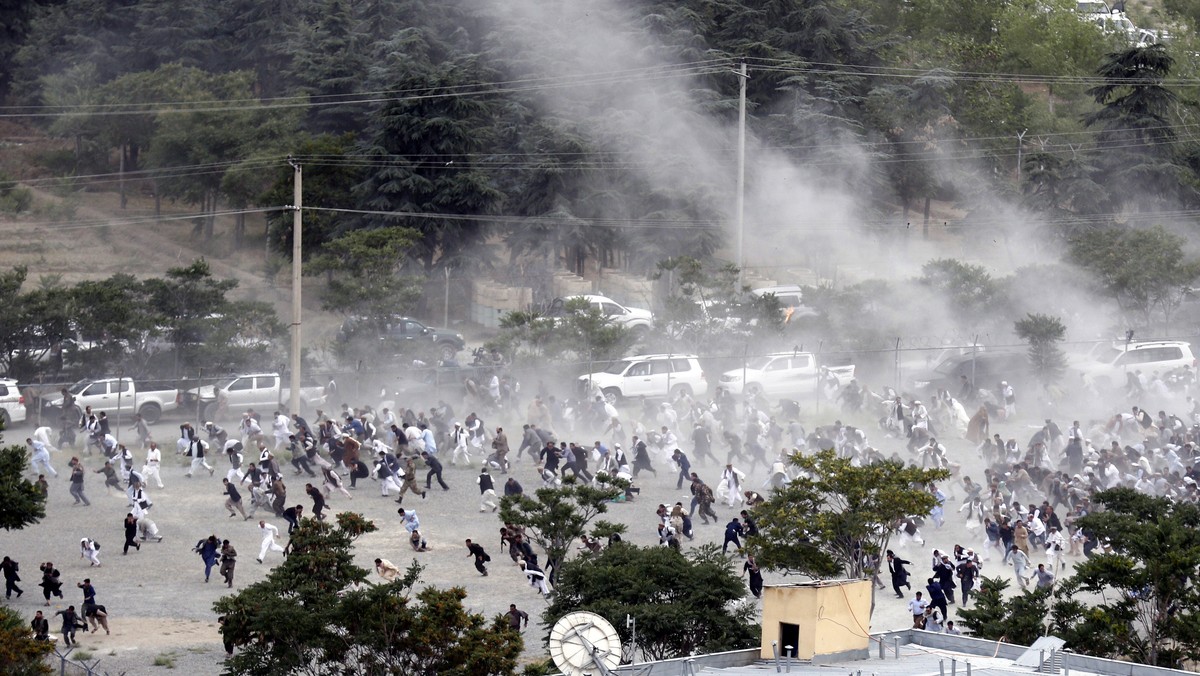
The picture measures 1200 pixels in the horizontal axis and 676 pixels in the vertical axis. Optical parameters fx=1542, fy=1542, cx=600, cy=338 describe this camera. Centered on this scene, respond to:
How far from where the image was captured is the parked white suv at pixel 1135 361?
39438mm

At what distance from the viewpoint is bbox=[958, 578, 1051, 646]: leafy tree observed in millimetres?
18672

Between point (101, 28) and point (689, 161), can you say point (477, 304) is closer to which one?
point (689, 161)

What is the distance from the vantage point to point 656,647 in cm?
1919

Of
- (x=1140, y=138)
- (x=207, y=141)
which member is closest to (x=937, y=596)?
(x=1140, y=138)

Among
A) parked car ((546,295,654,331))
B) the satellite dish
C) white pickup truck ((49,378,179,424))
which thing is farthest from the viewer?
parked car ((546,295,654,331))

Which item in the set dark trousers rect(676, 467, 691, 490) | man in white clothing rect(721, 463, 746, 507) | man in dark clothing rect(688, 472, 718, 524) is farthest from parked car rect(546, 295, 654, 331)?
man in dark clothing rect(688, 472, 718, 524)

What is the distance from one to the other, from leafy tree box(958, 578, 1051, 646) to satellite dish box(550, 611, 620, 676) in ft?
19.3

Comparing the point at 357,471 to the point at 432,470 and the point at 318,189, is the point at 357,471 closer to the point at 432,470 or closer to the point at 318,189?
the point at 432,470

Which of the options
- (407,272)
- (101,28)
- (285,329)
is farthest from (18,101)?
(285,329)

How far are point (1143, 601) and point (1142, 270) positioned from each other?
88.5 ft

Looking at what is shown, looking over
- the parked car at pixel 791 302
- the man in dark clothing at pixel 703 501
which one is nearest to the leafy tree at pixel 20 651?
the man in dark clothing at pixel 703 501

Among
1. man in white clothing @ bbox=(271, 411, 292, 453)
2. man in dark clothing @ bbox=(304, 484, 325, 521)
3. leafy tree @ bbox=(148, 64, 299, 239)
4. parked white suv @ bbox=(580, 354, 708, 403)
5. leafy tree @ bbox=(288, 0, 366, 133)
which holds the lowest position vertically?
man in dark clothing @ bbox=(304, 484, 325, 521)

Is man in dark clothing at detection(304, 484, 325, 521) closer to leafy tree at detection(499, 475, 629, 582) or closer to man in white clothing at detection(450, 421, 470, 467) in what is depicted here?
leafy tree at detection(499, 475, 629, 582)

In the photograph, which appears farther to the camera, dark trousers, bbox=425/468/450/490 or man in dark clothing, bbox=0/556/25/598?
dark trousers, bbox=425/468/450/490
